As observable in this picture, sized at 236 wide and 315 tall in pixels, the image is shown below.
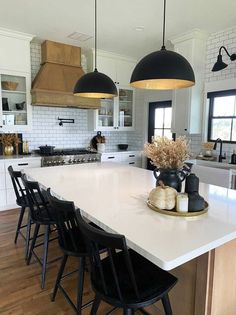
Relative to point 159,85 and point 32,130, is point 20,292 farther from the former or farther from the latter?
point 32,130

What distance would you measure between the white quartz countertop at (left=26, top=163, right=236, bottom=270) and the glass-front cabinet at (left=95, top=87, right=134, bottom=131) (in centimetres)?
260

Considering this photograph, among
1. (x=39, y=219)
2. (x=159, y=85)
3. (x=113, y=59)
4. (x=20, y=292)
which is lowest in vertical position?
(x=20, y=292)

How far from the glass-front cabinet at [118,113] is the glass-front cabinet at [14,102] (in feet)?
4.51

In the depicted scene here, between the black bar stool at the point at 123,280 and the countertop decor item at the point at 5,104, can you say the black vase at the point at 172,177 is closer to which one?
the black bar stool at the point at 123,280

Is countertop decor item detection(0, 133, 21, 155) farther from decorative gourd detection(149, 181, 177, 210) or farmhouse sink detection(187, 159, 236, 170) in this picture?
decorative gourd detection(149, 181, 177, 210)

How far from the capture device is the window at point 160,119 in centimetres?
500

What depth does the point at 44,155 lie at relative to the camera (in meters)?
4.18

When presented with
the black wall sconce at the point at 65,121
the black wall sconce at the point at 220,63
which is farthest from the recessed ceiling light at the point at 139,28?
the black wall sconce at the point at 65,121

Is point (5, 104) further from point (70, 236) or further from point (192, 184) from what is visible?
point (192, 184)

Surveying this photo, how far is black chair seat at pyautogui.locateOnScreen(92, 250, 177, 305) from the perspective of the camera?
3.90 ft

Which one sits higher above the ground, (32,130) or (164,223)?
(32,130)

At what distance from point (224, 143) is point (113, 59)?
9.03 feet

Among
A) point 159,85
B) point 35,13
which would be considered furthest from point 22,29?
point 159,85

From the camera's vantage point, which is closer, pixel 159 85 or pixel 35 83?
pixel 159 85
